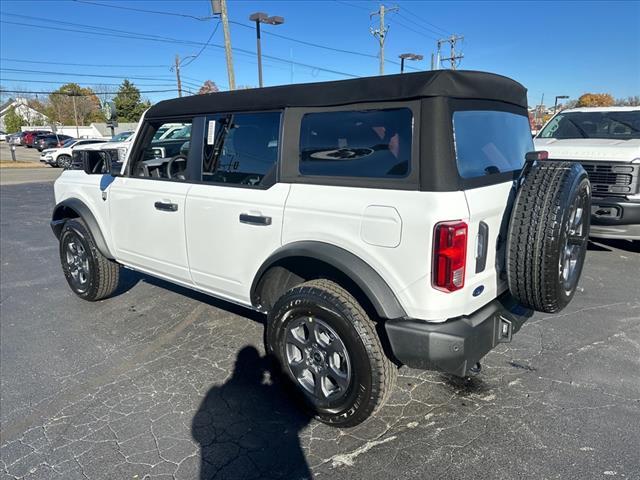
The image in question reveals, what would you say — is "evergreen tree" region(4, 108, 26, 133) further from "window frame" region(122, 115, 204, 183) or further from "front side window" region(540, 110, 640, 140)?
"front side window" region(540, 110, 640, 140)

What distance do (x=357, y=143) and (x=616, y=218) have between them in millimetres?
4586

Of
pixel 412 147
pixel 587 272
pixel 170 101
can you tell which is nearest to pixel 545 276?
pixel 412 147

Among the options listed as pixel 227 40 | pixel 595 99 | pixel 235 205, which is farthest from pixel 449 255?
pixel 595 99

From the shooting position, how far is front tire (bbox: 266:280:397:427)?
2.45 metres

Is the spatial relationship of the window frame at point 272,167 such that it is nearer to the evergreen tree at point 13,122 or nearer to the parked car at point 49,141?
the parked car at point 49,141

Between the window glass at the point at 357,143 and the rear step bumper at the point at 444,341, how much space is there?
793 mm

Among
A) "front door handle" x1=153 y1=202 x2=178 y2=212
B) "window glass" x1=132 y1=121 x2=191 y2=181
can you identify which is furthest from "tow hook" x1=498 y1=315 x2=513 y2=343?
"window glass" x1=132 y1=121 x2=191 y2=181

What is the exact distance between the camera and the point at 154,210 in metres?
3.69

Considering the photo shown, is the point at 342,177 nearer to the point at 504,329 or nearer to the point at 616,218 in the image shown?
the point at 504,329

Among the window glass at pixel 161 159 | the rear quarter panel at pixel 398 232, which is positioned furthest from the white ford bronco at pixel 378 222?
the window glass at pixel 161 159

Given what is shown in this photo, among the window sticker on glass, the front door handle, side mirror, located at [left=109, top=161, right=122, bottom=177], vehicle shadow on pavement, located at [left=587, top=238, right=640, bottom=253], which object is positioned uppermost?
the window sticker on glass

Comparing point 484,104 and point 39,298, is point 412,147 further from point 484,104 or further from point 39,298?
point 39,298

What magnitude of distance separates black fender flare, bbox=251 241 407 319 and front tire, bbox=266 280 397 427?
0.16m

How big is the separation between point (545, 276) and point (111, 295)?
4.33 m
